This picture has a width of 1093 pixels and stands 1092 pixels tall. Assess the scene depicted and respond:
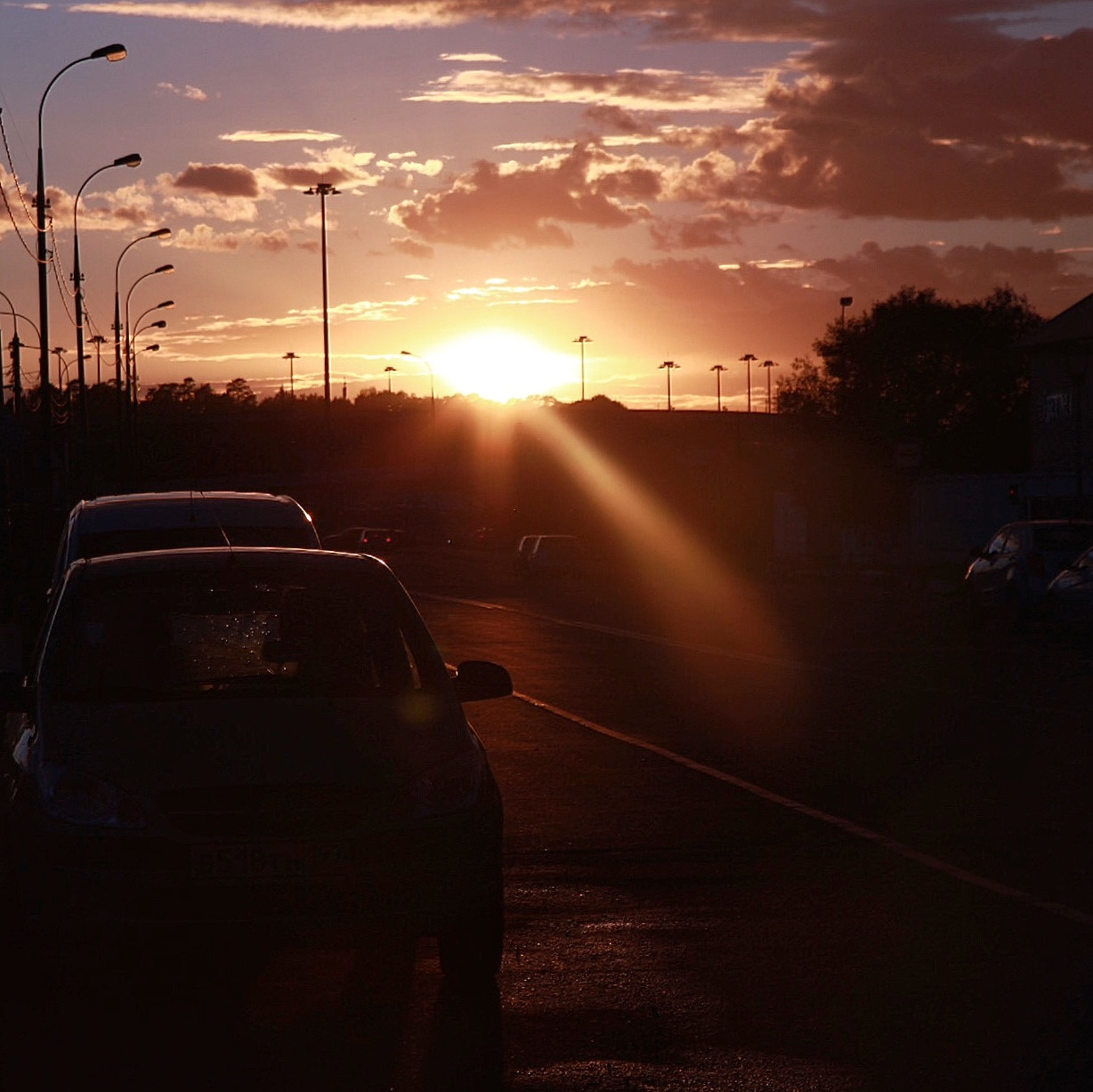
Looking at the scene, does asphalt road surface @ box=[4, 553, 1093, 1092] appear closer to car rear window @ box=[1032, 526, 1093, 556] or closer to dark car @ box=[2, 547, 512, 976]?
dark car @ box=[2, 547, 512, 976]

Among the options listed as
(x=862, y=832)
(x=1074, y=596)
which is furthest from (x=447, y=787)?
(x=1074, y=596)

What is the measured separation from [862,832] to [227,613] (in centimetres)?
406

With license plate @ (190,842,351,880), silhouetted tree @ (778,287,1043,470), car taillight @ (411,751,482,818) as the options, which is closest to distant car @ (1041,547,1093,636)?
car taillight @ (411,751,482,818)

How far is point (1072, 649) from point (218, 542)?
47.0 feet

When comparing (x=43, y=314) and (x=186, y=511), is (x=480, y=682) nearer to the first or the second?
(x=186, y=511)

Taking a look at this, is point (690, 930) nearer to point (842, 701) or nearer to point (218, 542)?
point (218, 542)

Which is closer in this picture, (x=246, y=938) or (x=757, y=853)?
(x=246, y=938)

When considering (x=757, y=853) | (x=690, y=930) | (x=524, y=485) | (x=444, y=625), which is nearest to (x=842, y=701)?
(x=757, y=853)

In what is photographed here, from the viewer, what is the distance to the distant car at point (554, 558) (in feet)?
164

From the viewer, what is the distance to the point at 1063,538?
2686 cm

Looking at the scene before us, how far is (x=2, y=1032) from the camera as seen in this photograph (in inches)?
230

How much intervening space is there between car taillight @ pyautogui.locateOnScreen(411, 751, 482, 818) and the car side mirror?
→ 98 centimetres

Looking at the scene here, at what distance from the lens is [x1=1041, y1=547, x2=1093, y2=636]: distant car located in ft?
75.8

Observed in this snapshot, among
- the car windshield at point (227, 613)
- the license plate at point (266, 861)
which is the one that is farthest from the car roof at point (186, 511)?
the license plate at point (266, 861)
